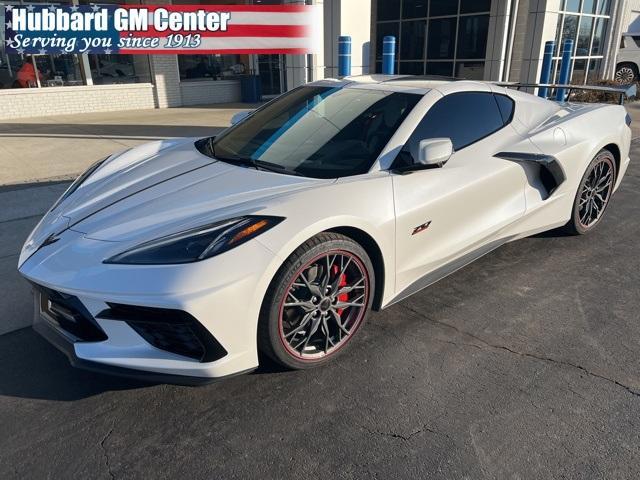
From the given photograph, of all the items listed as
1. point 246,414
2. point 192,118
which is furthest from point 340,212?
point 192,118

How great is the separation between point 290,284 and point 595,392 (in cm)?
166

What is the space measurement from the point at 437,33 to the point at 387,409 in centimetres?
1536

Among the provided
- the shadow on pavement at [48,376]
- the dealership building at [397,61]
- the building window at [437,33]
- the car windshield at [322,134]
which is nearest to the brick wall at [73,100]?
the dealership building at [397,61]

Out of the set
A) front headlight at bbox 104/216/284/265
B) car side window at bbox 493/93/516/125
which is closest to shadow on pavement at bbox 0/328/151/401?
front headlight at bbox 104/216/284/265

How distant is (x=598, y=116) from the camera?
4.39 m

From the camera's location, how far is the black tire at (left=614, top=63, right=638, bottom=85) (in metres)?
17.8

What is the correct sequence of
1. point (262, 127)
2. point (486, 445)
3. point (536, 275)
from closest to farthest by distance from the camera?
point (486, 445), point (262, 127), point (536, 275)

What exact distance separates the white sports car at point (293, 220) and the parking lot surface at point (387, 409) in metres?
0.27

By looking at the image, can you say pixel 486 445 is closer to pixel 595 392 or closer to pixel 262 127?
pixel 595 392

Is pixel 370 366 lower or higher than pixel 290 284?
lower

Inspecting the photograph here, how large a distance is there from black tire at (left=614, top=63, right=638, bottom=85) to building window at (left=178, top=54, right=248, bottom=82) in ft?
42.9

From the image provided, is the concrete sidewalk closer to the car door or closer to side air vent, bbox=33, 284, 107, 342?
side air vent, bbox=33, 284, 107, 342

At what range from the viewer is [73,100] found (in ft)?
42.0

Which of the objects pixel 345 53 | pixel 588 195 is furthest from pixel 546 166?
pixel 345 53
